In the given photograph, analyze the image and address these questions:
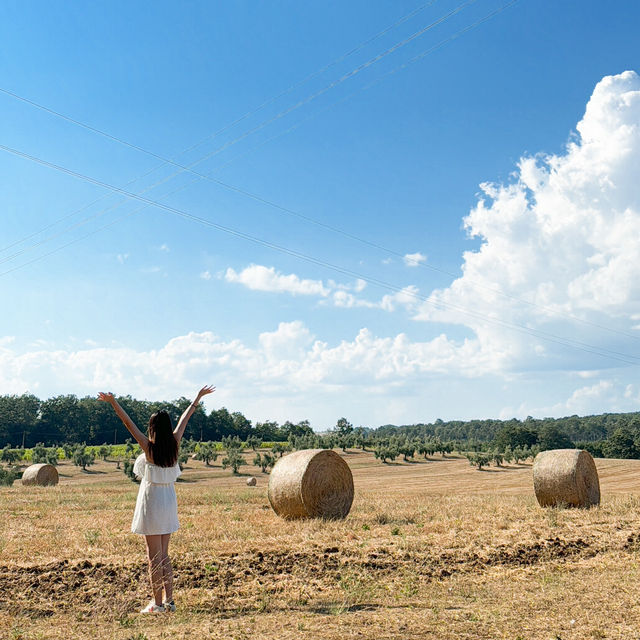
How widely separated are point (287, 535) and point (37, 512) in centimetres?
829

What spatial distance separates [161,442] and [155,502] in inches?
26.9

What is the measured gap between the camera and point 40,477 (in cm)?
3170

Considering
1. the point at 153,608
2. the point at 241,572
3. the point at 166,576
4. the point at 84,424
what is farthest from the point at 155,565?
the point at 84,424

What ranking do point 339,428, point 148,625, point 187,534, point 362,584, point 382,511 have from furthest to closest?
1. point 339,428
2. point 382,511
3. point 187,534
4. point 362,584
5. point 148,625

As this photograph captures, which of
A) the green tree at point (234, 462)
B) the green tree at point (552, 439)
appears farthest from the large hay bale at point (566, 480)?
the green tree at point (552, 439)

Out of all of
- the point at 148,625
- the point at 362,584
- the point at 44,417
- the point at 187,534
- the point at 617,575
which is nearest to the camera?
the point at 148,625

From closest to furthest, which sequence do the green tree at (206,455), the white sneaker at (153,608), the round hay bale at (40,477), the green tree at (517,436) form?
→ the white sneaker at (153,608)
the round hay bale at (40,477)
the green tree at (206,455)
the green tree at (517,436)

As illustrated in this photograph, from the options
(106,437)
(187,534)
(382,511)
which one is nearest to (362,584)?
(187,534)

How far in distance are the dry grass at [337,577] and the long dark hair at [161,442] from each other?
1.68 meters

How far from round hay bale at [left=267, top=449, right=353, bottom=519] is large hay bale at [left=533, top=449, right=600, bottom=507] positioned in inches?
244

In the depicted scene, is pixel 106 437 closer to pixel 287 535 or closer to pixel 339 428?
pixel 339 428

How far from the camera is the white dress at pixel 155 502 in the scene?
688cm

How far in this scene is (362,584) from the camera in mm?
8508

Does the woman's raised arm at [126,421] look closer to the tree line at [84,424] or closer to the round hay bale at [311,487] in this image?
the round hay bale at [311,487]
